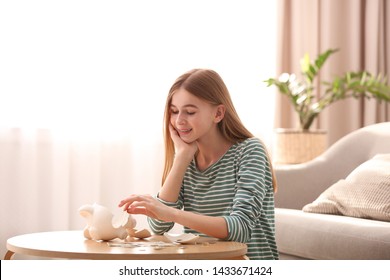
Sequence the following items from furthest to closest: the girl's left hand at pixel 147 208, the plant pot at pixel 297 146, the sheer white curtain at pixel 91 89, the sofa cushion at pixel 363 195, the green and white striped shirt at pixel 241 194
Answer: the plant pot at pixel 297 146
the sheer white curtain at pixel 91 89
the sofa cushion at pixel 363 195
the green and white striped shirt at pixel 241 194
the girl's left hand at pixel 147 208

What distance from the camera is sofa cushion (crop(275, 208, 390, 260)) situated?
241cm

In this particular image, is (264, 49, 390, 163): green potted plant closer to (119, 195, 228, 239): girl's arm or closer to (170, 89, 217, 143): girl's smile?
(170, 89, 217, 143): girl's smile

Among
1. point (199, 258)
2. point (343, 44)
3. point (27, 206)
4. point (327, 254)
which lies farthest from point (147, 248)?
point (343, 44)

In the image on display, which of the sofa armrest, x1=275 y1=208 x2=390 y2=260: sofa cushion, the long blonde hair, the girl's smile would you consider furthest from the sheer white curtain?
the girl's smile

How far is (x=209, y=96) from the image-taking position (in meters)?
1.95

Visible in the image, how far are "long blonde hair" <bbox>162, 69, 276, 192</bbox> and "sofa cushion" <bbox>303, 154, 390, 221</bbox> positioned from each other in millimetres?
902

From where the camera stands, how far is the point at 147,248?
5.23 ft

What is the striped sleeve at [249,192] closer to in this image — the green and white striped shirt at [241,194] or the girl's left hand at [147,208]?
the green and white striped shirt at [241,194]

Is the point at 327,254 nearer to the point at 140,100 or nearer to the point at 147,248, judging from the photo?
the point at 147,248

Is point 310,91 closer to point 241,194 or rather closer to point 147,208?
point 241,194

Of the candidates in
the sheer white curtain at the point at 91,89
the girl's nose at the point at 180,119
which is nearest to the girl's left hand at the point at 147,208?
the girl's nose at the point at 180,119

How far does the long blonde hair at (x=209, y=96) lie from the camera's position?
76.3 inches

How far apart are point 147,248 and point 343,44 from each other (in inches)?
136

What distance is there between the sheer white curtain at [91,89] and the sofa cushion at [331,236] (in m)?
1.36
